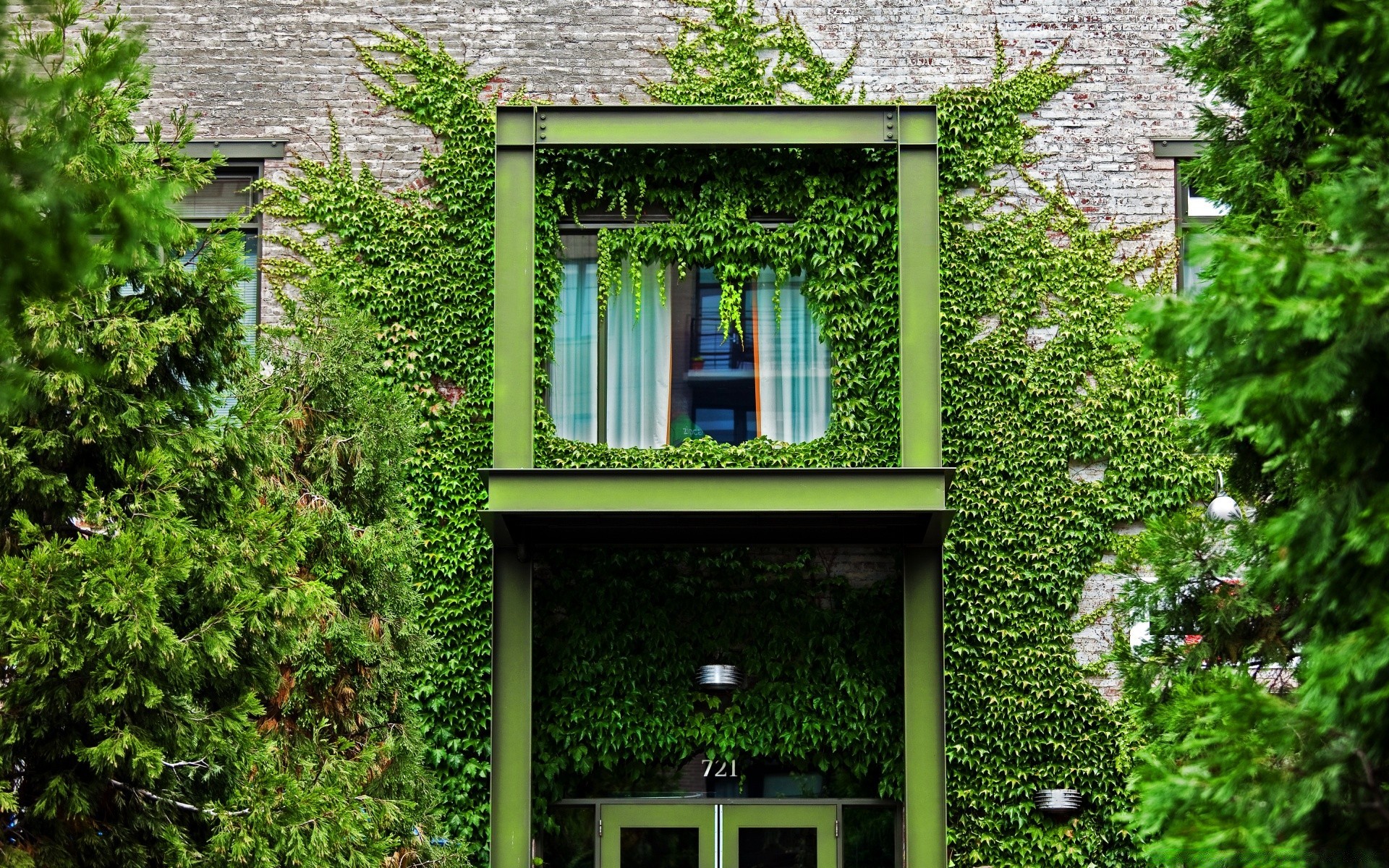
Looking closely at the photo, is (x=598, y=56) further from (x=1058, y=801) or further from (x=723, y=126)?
(x=1058, y=801)

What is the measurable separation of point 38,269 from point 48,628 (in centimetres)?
431

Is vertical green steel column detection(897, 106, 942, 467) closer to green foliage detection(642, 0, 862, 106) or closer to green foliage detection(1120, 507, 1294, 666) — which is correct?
green foliage detection(642, 0, 862, 106)

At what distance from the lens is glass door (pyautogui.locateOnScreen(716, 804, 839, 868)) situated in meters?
12.0

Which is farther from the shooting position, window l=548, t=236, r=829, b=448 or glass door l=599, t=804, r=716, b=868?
window l=548, t=236, r=829, b=448

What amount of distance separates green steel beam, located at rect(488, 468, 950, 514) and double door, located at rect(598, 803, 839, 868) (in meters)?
2.74

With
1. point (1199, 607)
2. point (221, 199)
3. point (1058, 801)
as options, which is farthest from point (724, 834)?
point (221, 199)

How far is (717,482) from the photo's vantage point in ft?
35.8

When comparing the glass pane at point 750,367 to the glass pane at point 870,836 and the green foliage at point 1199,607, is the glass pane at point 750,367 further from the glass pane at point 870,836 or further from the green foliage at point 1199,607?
the green foliage at point 1199,607

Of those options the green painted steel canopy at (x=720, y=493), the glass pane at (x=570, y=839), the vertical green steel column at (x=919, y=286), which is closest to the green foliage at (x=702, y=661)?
the glass pane at (x=570, y=839)

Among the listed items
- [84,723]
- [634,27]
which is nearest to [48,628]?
[84,723]

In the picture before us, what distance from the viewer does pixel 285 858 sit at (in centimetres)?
842

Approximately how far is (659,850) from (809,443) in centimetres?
352

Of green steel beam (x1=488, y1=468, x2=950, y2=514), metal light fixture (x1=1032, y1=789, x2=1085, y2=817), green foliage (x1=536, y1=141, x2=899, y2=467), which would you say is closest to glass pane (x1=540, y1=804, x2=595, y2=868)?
green steel beam (x1=488, y1=468, x2=950, y2=514)

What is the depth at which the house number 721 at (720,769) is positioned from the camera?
39.8ft
